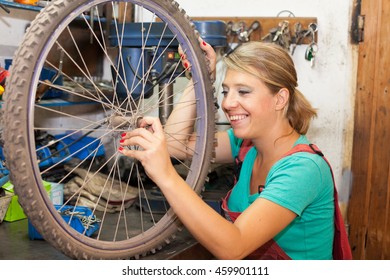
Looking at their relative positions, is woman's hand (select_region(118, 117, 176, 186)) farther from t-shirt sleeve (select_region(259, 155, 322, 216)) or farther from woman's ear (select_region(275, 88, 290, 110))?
woman's ear (select_region(275, 88, 290, 110))

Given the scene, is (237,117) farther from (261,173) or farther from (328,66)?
(328,66)

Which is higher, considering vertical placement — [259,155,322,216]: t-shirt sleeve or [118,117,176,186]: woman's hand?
[118,117,176,186]: woman's hand

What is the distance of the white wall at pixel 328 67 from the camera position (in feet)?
7.06

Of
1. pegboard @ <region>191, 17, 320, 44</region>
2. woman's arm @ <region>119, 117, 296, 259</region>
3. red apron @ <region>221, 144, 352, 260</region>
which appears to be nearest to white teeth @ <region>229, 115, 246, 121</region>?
red apron @ <region>221, 144, 352, 260</region>

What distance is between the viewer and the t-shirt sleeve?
1.15 metres

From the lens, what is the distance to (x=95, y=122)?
1256mm

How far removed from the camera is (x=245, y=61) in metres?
1.27

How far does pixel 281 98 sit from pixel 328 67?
0.96m

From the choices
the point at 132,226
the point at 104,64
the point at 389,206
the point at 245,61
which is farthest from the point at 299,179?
the point at 104,64

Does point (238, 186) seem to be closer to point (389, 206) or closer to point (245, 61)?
point (245, 61)

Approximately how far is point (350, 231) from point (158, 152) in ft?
4.92

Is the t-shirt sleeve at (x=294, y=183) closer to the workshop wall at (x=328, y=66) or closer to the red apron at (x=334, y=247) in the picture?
the red apron at (x=334, y=247)

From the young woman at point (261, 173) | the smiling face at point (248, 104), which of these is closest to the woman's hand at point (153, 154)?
the young woman at point (261, 173)

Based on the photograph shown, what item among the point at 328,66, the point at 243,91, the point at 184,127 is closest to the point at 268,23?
the point at 328,66
